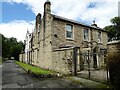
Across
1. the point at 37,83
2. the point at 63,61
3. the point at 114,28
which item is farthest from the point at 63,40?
the point at 114,28

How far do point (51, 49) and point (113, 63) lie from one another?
11.4 meters

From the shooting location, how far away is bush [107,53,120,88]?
8222 mm

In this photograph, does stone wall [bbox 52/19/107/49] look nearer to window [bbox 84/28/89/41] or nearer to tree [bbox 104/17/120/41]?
window [bbox 84/28/89/41]

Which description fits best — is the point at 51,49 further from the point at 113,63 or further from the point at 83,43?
the point at 113,63

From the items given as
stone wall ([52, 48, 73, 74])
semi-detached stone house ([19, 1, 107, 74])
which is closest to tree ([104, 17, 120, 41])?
semi-detached stone house ([19, 1, 107, 74])

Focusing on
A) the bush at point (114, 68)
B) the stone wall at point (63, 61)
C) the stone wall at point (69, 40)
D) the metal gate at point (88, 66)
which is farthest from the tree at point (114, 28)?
the bush at point (114, 68)

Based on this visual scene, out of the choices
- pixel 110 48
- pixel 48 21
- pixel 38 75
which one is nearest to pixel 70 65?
pixel 38 75

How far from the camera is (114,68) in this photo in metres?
8.70

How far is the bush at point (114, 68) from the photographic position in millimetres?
8222

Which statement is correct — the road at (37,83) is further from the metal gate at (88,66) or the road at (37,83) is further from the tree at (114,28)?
the tree at (114,28)

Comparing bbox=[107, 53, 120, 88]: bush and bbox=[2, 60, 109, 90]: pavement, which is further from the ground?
bbox=[107, 53, 120, 88]: bush

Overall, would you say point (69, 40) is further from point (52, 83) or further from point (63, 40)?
point (52, 83)

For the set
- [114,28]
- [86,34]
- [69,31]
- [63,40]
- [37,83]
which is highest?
[114,28]

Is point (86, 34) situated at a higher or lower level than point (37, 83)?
higher
